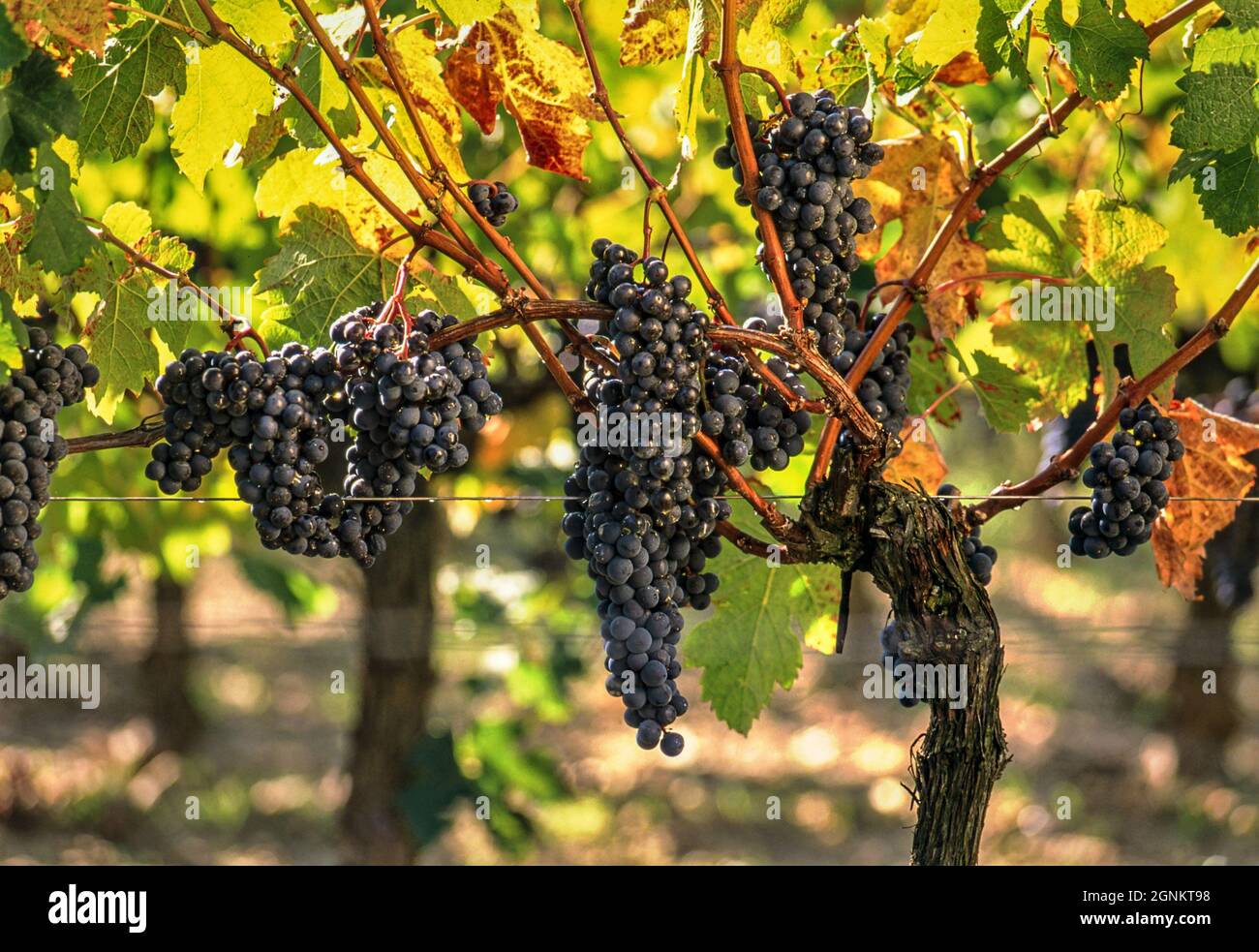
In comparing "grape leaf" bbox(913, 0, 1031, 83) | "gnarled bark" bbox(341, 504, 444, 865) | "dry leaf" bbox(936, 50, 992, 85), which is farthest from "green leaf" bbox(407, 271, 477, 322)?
"gnarled bark" bbox(341, 504, 444, 865)

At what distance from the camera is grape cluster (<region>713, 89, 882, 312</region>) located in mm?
1381

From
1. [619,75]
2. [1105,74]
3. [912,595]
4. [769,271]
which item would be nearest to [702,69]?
[769,271]

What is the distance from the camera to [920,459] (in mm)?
1782

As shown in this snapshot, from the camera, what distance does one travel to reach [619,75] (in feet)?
10.9

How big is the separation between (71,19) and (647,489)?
0.69 m

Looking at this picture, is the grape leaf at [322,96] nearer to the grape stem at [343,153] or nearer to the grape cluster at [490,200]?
the grape stem at [343,153]

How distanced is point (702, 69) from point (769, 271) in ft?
0.80

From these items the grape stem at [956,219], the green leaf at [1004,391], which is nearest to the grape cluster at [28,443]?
the grape stem at [956,219]

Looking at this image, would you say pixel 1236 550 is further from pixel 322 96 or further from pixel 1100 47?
pixel 322 96

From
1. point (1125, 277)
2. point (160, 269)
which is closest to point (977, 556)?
point (1125, 277)

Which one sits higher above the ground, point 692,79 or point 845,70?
point 845,70

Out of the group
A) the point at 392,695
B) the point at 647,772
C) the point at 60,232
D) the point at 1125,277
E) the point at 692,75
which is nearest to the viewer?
the point at 60,232
